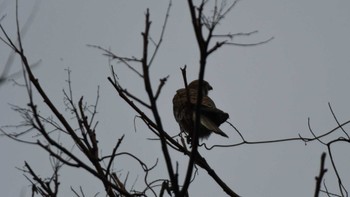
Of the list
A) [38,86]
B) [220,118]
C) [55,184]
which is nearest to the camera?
[38,86]

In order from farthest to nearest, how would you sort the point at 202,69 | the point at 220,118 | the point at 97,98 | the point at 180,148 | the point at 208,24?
the point at 220,118, the point at 97,98, the point at 180,148, the point at 208,24, the point at 202,69

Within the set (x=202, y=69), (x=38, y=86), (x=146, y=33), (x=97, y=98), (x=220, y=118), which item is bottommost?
(x=202, y=69)

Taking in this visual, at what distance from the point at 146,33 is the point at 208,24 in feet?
1.25

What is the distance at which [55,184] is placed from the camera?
121 inches

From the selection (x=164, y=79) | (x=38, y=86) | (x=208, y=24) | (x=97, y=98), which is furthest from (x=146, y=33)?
(x=97, y=98)

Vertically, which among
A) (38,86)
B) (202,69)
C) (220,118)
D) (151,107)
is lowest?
(151,107)

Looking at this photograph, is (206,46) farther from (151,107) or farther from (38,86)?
(38,86)

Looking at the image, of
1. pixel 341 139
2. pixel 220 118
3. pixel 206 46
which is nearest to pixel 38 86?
pixel 206 46

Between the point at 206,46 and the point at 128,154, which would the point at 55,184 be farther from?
the point at 206,46

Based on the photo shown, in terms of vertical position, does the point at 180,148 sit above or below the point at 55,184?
above

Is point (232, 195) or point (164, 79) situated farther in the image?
point (232, 195)

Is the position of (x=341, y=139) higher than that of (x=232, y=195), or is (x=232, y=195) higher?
(x=341, y=139)

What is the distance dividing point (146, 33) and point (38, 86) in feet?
3.13

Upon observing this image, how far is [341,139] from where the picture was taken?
3.16 meters
